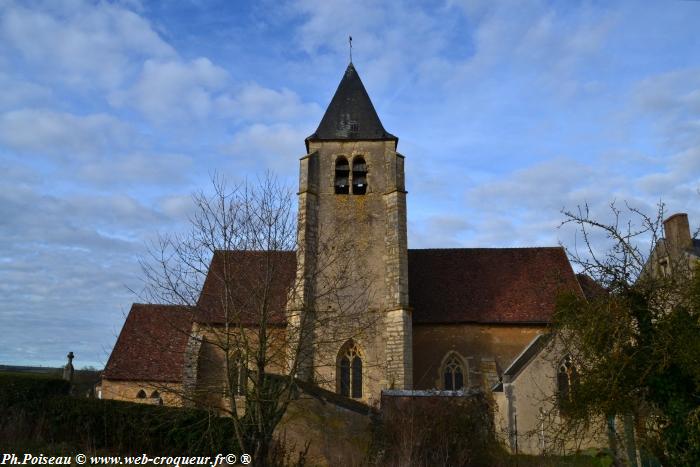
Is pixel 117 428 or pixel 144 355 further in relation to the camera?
pixel 144 355

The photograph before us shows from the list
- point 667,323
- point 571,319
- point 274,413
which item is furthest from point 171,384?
point 667,323

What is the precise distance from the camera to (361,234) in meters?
20.2

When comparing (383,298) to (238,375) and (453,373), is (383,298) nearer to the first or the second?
(453,373)

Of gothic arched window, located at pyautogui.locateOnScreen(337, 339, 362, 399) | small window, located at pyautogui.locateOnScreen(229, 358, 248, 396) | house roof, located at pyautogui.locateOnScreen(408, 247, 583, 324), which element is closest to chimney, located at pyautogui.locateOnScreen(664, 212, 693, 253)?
house roof, located at pyautogui.locateOnScreen(408, 247, 583, 324)

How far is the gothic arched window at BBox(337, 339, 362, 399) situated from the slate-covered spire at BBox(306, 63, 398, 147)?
7.62m

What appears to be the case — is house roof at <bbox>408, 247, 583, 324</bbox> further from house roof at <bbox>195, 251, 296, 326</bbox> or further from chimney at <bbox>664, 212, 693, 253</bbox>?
house roof at <bbox>195, 251, 296, 326</bbox>

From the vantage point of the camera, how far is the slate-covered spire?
21703mm

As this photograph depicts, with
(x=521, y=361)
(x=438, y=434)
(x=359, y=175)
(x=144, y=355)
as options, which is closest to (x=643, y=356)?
(x=438, y=434)

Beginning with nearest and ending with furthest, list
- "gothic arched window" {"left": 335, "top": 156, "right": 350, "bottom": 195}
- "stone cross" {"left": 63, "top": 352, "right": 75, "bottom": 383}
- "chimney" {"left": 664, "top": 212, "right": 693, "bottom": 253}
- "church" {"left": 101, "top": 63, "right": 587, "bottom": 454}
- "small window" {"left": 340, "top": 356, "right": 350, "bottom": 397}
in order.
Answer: "church" {"left": 101, "top": 63, "right": 587, "bottom": 454}, "small window" {"left": 340, "top": 356, "right": 350, "bottom": 397}, "gothic arched window" {"left": 335, "top": 156, "right": 350, "bottom": 195}, "stone cross" {"left": 63, "top": 352, "right": 75, "bottom": 383}, "chimney" {"left": 664, "top": 212, "right": 693, "bottom": 253}

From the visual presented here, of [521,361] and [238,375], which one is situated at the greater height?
[521,361]

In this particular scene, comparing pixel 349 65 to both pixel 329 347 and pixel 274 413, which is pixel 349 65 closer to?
pixel 329 347

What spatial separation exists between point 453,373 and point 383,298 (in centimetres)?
370

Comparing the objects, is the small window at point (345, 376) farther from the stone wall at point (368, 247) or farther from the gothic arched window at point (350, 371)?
the stone wall at point (368, 247)

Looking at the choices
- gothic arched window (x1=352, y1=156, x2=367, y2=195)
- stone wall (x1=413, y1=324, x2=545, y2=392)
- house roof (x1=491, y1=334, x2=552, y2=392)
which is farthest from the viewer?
gothic arched window (x1=352, y1=156, x2=367, y2=195)
